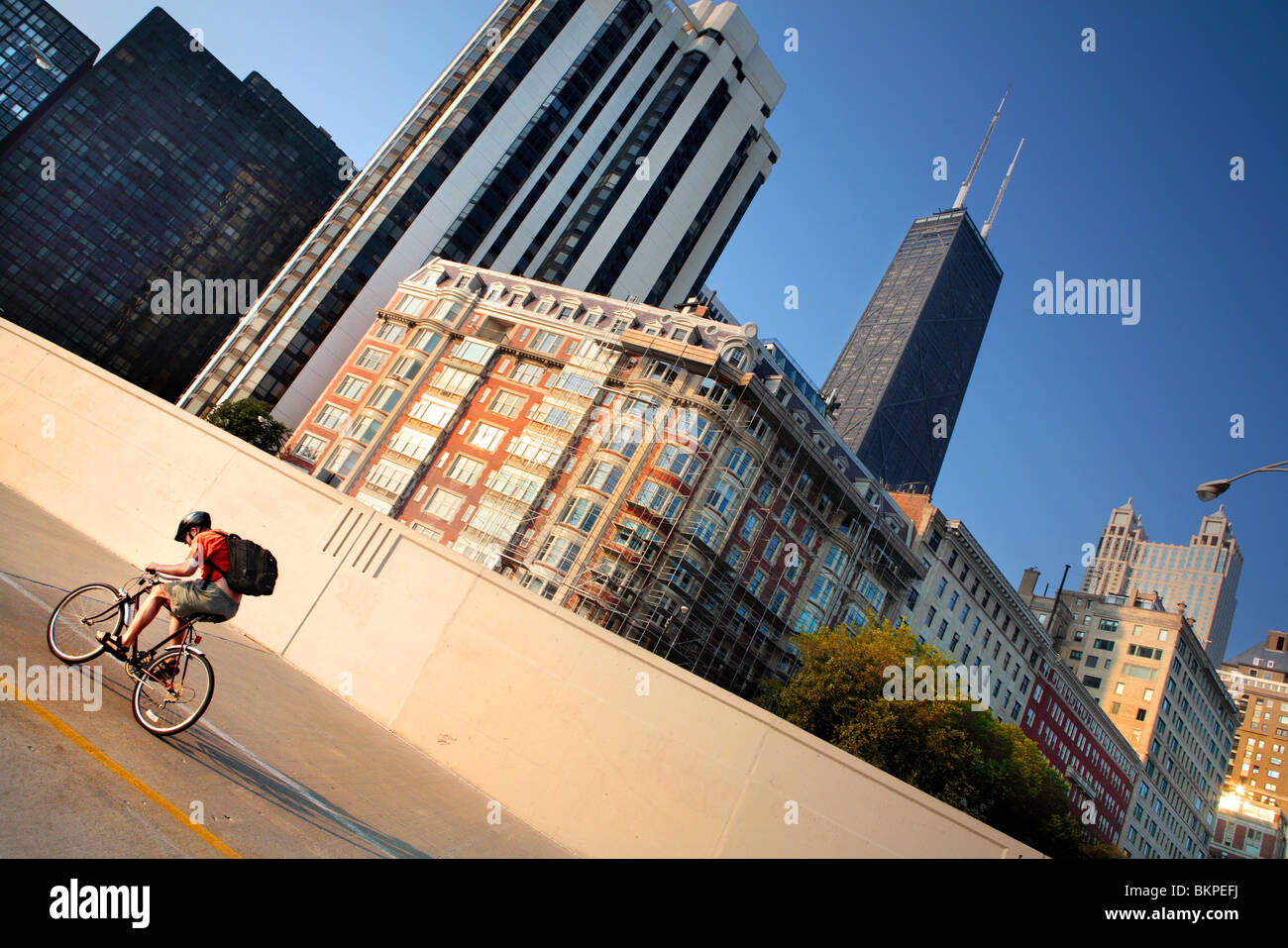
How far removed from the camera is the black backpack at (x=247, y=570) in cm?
845

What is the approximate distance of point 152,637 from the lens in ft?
38.7

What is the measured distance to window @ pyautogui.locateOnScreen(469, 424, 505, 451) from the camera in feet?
182

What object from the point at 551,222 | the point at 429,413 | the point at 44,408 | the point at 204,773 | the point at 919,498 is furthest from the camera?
the point at 551,222

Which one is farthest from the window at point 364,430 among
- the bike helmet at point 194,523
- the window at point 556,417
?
the bike helmet at point 194,523

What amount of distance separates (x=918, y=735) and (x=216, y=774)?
38986mm

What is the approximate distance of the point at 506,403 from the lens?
56844 mm

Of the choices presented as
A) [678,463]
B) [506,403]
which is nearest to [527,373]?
[506,403]

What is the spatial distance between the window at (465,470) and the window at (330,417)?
485 inches

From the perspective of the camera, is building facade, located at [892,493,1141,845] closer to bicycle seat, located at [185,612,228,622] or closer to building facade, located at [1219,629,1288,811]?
building facade, located at [1219,629,1288,811]

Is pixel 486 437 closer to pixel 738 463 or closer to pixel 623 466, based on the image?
pixel 623 466

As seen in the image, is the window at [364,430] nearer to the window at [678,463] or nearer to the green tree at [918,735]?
the window at [678,463]
